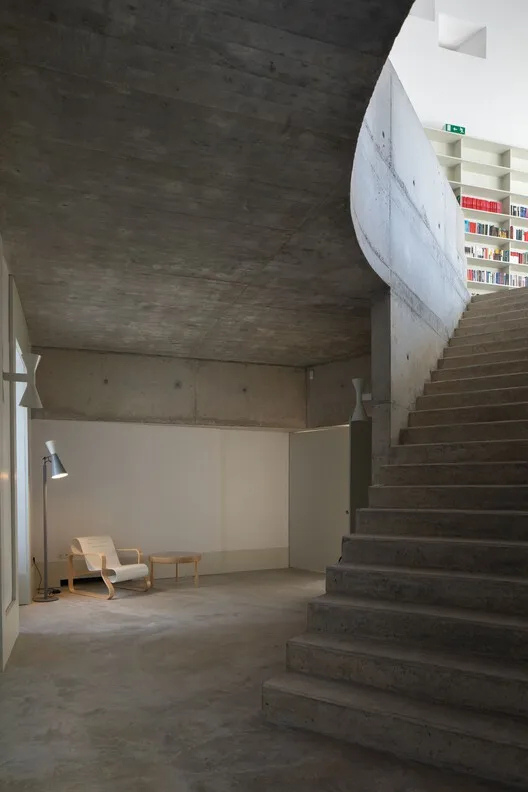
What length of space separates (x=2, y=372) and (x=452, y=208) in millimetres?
5860

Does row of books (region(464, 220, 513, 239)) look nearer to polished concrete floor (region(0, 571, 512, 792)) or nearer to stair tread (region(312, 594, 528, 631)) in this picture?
polished concrete floor (region(0, 571, 512, 792))

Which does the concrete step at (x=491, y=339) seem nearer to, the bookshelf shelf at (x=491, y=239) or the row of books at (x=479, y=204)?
the bookshelf shelf at (x=491, y=239)

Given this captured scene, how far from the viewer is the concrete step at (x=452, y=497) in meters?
4.26

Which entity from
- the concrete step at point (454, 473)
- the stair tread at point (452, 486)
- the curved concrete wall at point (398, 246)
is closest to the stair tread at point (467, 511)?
the stair tread at point (452, 486)

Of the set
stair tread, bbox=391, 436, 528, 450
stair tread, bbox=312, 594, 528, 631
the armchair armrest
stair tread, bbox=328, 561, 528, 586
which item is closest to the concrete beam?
the armchair armrest

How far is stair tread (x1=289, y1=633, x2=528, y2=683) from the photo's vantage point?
3.13 metres

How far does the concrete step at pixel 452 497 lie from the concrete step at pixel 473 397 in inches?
46.4

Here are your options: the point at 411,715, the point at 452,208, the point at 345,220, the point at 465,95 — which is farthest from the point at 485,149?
the point at 411,715

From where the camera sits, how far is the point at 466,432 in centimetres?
521

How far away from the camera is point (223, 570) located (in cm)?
914

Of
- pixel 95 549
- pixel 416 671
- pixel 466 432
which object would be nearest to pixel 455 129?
pixel 466 432

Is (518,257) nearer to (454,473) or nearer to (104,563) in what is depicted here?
(454,473)

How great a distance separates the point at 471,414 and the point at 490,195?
19.1ft

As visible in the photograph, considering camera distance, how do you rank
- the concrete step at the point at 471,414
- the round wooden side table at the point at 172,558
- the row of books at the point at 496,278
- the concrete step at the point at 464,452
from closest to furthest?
the concrete step at the point at 464,452 < the concrete step at the point at 471,414 < the round wooden side table at the point at 172,558 < the row of books at the point at 496,278
